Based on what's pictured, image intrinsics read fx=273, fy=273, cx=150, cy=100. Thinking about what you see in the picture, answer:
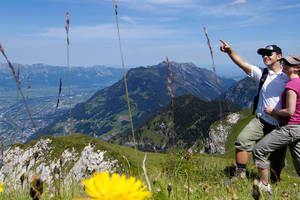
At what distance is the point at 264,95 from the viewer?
584cm

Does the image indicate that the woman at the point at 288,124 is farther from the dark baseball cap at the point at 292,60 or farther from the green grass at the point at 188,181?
the green grass at the point at 188,181

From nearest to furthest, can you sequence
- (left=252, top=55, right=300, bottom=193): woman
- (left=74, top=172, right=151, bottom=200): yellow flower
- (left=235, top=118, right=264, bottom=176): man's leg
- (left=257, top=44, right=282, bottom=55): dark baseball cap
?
(left=74, top=172, right=151, bottom=200): yellow flower
(left=252, top=55, right=300, bottom=193): woman
(left=257, top=44, right=282, bottom=55): dark baseball cap
(left=235, top=118, right=264, bottom=176): man's leg

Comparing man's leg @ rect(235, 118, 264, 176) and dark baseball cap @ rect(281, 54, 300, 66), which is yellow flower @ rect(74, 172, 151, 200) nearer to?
dark baseball cap @ rect(281, 54, 300, 66)

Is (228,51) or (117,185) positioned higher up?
(228,51)

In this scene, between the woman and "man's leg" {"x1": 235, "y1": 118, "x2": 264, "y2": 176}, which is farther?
"man's leg" {"x1": 235, "y1": 118, "x2": 264, "y2": 176}

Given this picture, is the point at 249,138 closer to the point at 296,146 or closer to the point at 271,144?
the point at 271,144

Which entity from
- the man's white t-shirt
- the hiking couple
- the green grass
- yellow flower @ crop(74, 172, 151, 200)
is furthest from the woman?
yellow flower @ crop(74, 172, 151, 200)

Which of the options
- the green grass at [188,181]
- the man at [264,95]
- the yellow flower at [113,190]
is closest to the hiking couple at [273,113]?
the man at [264,95]

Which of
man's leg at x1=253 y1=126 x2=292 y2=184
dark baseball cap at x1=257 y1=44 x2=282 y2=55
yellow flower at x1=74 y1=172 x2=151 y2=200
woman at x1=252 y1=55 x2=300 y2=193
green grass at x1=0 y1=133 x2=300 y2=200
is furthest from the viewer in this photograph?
dark baseball cap at x1=257 y1=44 x2=282 y2=55

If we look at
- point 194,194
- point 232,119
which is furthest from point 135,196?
point 232,119

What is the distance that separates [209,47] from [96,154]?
13.8 meters

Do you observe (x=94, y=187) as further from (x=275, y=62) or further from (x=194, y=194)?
(x=275, y=62)

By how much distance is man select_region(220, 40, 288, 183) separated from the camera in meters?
5.70

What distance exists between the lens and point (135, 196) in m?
0.96
